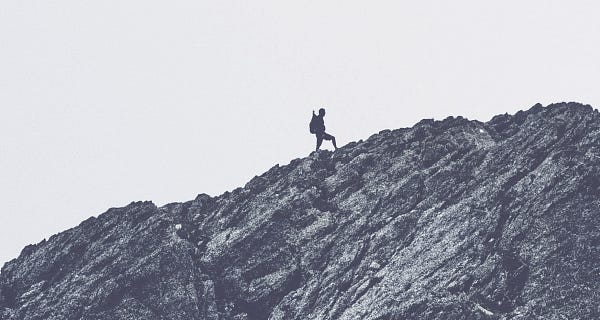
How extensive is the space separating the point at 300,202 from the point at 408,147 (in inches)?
327

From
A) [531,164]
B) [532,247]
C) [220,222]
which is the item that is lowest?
[532,247]

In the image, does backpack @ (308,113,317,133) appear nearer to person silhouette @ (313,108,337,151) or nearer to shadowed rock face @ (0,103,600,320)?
person silhouette @ (313,108,337,151)

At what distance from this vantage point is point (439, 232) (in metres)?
49.4

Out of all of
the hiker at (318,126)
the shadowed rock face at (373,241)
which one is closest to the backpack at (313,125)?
the hiker at (318,126)

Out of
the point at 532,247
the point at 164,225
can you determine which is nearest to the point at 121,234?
the point at 164,225

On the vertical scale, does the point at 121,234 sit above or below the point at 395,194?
above

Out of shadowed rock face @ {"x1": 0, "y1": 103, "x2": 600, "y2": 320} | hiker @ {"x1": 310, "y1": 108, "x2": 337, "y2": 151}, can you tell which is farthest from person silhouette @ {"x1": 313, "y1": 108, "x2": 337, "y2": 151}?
shadowed rock face @ {"x1": 0, "y1": 103, "x2": 600, "y2": 320}

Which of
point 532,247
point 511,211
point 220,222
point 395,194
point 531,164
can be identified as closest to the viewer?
point 532,247

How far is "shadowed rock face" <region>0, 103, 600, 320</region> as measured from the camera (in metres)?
44.3

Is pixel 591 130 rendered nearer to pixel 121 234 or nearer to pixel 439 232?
pixel 439 232

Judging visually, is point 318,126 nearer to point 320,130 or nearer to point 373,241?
point 320,130

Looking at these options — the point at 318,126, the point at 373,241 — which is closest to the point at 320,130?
the point at 318,126

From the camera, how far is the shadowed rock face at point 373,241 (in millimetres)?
44281

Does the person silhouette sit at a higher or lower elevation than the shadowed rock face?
higher
